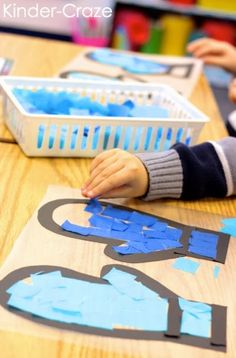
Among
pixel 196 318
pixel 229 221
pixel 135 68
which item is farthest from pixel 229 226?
pixel 135 68

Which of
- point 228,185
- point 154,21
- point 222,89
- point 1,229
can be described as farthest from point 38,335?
point 154,21

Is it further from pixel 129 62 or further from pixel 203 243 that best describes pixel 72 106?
pixel 129 62

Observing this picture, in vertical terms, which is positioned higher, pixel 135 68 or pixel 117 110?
pixel 117 110

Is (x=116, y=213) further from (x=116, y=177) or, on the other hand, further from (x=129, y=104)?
(x=129, y=104)

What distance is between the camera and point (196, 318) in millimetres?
590

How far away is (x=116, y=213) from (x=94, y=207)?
0.03 meters

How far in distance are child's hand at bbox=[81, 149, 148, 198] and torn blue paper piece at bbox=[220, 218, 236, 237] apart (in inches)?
4.5

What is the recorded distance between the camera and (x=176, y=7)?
9.49 feet

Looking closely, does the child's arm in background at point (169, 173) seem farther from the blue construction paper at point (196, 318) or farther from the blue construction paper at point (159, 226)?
the blue construction paper at point (196, 318)

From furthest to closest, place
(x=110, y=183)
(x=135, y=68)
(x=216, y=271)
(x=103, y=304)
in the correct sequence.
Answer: (x=135, y=68), (x=110, y=183), (x=216, y=271), (x=103, y=304)

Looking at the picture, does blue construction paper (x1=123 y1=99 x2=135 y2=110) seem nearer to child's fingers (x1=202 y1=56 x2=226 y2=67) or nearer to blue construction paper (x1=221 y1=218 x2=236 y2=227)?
blue construction paper (x1=221 y1=218 x2=236 y2=227)

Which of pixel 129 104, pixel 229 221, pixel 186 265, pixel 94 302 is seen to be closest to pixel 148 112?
pixel 129 104

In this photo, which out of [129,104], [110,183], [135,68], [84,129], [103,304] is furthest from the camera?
[135,68]

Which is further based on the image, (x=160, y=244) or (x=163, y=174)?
(x=163, y=174)
